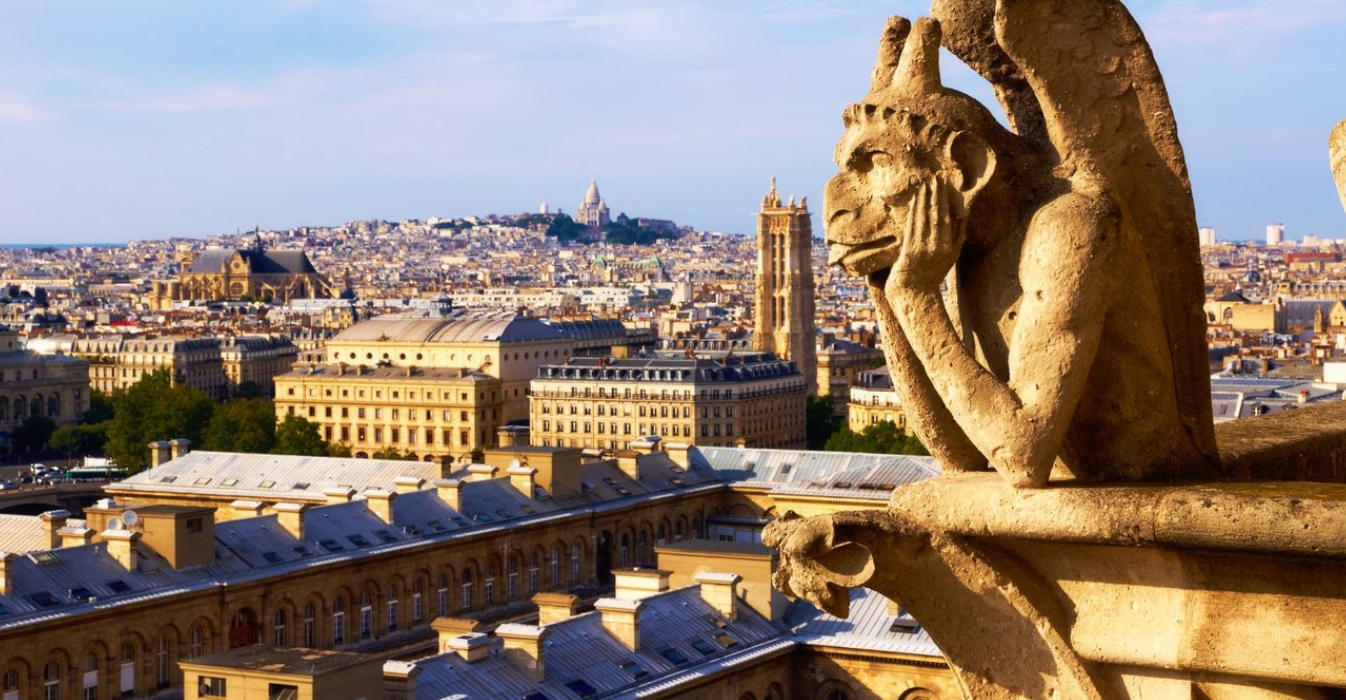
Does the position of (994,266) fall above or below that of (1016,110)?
below

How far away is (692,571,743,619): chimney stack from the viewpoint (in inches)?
1501

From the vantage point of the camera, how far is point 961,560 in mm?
5852

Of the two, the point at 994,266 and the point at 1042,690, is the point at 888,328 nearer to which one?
the point at 994,266

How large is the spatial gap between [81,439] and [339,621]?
72481 mm

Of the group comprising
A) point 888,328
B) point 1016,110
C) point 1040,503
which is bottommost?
point 1040,503

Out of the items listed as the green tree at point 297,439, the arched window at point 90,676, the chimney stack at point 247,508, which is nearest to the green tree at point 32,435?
the green tree at point 297,439

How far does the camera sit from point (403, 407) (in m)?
114

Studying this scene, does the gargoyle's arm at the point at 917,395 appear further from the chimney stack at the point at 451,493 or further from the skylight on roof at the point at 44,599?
the chimney stack at the point at 451,493

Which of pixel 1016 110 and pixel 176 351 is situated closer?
pixel 1016 110

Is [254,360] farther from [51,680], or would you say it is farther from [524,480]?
[51,680]

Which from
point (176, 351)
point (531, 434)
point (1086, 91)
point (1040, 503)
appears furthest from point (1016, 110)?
point (176, 351)

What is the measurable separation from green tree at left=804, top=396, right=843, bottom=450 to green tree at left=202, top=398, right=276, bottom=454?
2690 cm

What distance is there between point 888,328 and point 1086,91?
810 millimetres

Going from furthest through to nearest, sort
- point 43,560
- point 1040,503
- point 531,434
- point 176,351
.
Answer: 1. point 176,351
2. point 531,434
3. point 43,560
4. point 1040,503
